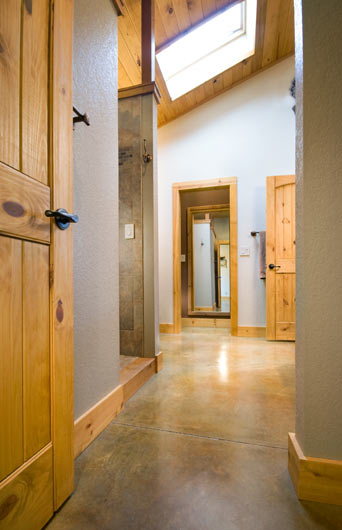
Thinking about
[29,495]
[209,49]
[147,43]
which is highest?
[209,49]

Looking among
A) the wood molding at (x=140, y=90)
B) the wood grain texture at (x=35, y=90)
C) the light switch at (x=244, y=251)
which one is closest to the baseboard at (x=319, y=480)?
the wood grain texture at (x=35, y=90)

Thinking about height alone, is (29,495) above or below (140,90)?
below

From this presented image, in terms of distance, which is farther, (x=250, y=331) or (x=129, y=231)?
(x=250, y=331)

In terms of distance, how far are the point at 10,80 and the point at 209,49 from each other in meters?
3.46

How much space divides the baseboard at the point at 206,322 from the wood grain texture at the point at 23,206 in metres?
3.69

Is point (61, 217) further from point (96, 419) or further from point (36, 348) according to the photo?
point (96, 419)

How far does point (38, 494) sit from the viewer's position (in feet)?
2.64

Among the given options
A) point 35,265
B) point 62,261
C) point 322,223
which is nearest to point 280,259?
point 322,223

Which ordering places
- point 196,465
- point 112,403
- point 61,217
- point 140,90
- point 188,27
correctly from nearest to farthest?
point 61,217 < point 196,465 < point 112,403 < point 140,90 < point 188,27

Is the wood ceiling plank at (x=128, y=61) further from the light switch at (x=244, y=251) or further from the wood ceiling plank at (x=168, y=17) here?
the light switch at (x=244, y=251)

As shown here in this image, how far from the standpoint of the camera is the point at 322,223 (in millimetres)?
931

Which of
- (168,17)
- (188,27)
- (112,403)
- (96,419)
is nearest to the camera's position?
(96,419)

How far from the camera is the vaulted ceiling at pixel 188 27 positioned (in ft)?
8.63

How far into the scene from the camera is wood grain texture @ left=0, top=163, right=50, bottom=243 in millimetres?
697
